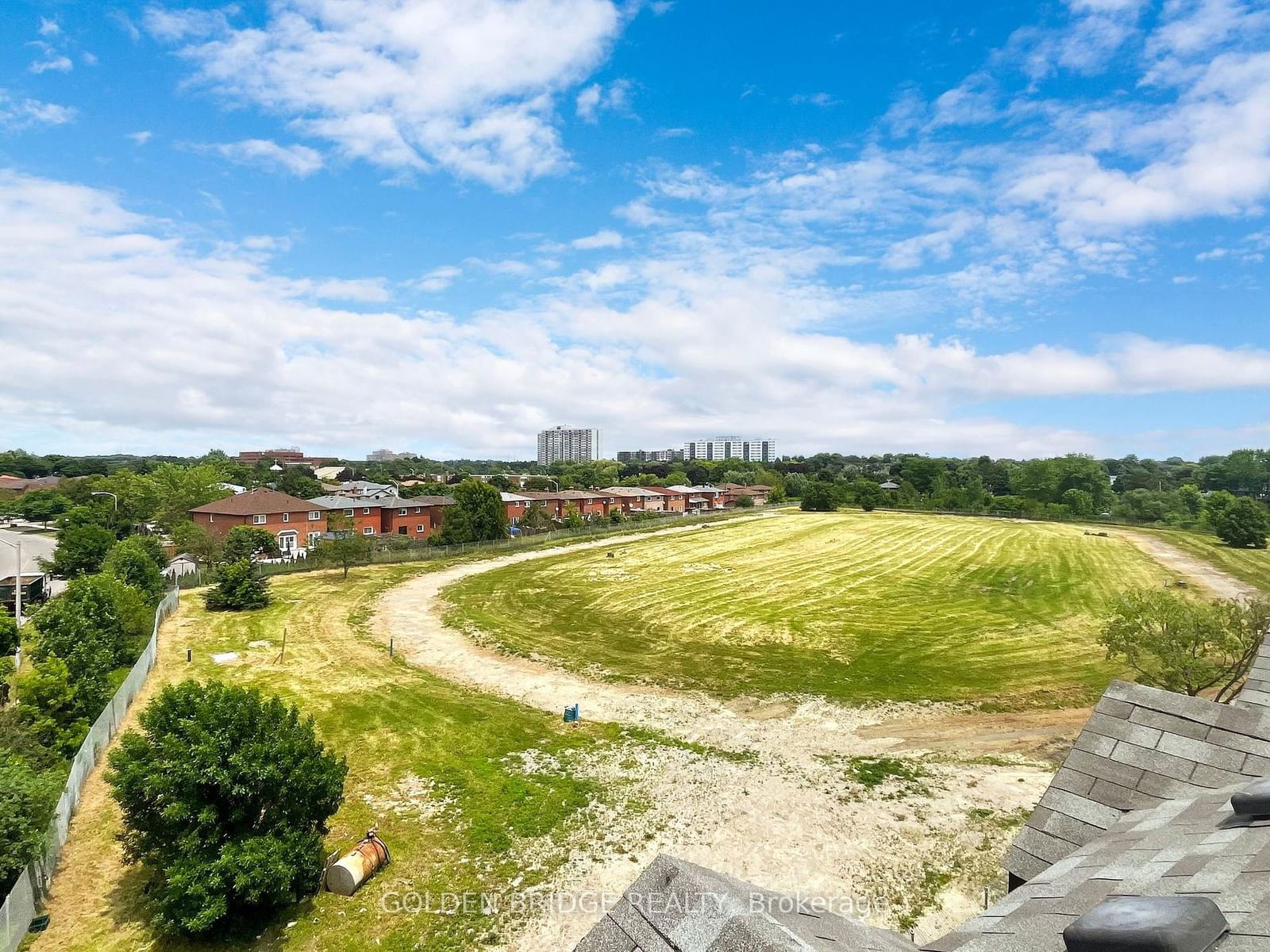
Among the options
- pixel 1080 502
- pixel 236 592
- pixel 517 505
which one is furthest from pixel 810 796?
pixel 1080 502

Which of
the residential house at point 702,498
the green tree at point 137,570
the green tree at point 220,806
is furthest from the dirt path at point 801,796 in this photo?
the residential house at point 702,498

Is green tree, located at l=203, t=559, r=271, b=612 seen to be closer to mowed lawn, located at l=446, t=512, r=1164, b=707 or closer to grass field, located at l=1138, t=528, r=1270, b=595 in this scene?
mowed lawn, located at l=446, t=512, r=1164, b=707

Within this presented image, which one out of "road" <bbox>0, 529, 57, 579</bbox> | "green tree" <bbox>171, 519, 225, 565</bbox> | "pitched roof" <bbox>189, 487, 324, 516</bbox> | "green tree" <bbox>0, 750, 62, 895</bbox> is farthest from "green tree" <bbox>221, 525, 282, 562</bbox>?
"green tree" <bbox>0, 750, 62, 895</bbox>

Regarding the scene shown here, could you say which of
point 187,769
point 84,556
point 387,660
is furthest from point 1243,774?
point 84,556

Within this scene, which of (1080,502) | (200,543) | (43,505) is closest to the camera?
(200,543)

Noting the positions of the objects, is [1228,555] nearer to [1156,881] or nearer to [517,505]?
[1156,881]

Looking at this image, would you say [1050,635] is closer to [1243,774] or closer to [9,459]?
[1243,774]

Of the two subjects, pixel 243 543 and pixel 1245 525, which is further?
pixel 1245 525
